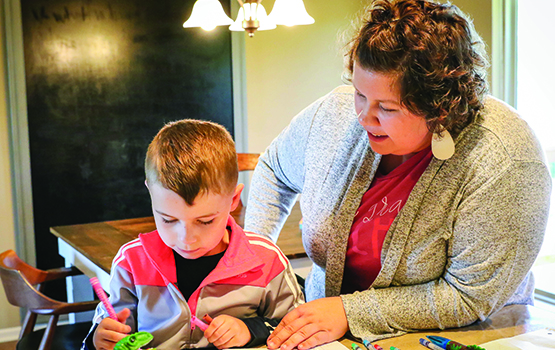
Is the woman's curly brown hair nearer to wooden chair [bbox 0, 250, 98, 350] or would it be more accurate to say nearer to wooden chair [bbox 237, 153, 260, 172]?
wooden chair [bbox 0, 250, 98, 350]

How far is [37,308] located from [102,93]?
1646 millimetres

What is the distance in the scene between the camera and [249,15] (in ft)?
5.78

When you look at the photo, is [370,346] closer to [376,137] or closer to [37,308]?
[376,137]

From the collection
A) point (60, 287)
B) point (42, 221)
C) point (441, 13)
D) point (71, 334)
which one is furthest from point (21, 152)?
point (441, 13)

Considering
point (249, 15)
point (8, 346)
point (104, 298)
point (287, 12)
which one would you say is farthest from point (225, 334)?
point (8, 346)

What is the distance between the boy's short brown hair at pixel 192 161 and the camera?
3.16 feet

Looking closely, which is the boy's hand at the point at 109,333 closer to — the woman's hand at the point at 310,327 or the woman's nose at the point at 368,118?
the woman's hand at the point at 310,327

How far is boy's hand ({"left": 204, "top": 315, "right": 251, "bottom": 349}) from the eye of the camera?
984 millimetres

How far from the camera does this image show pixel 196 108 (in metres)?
3.43

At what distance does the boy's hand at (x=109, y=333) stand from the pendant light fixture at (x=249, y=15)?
1.14 m

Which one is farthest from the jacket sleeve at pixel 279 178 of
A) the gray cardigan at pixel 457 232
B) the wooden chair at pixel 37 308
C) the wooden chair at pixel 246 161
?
the wooden chair at pixel 246 161

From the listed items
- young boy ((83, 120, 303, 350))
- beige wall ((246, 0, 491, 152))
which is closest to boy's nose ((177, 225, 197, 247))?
young boy ((83, 120, 303, 350))

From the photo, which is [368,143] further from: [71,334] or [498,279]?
[71,334]

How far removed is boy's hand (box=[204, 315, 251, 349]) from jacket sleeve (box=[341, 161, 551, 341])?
8.3 inches
